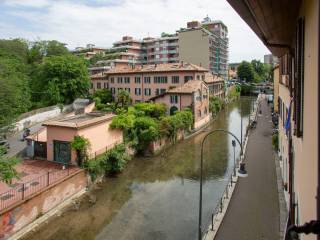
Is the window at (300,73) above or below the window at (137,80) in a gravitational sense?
below

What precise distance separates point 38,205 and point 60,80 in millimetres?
31632

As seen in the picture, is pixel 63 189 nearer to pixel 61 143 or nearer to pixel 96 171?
pixel 96 171

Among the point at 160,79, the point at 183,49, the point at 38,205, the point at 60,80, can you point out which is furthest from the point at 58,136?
the point at 183,49

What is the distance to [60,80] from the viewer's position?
147ft

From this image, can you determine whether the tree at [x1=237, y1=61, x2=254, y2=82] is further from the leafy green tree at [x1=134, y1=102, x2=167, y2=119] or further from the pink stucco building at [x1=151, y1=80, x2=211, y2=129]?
the leafy green tree at [x1=134, y1=102, x2=167, y2=119]

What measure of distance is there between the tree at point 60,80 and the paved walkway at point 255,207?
99.0ft

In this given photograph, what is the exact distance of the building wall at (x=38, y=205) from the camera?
14166mm

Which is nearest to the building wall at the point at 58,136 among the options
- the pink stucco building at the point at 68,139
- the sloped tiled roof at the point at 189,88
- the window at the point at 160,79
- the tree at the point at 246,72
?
the pink stucco building at the point at 68,139

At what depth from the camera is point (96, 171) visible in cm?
2120

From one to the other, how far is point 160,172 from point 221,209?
31.6ft

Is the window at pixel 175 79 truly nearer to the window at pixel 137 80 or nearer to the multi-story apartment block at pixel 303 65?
Result: the window at pixel 137 80

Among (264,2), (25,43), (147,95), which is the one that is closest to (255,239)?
(264,2)

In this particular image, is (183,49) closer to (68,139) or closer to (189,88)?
(189,88)

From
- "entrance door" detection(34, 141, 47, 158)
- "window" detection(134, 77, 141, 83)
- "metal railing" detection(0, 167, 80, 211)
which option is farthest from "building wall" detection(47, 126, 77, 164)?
"window" detection(134, 77, 141, 83)
